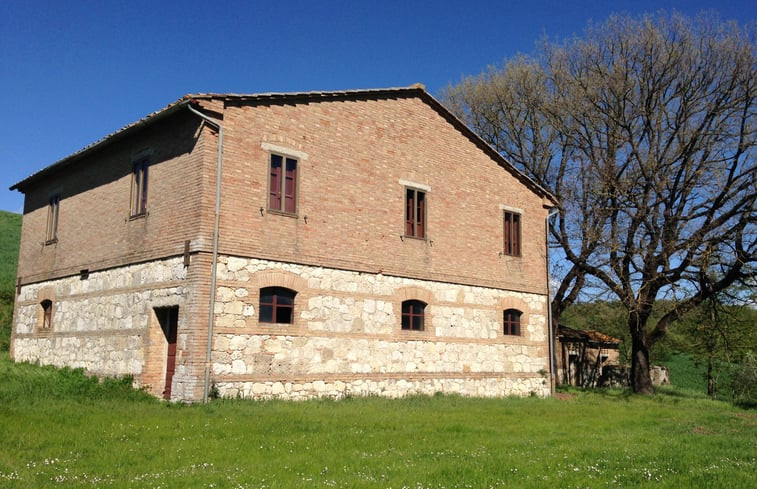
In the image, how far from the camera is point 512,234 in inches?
882

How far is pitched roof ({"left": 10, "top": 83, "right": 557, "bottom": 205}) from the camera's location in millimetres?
15438

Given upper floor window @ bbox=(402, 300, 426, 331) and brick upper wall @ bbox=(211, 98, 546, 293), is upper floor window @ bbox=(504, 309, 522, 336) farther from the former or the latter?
upper floor window @ bbox=(402, 300, 426, 331)

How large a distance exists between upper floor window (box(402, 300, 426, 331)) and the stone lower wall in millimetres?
6485

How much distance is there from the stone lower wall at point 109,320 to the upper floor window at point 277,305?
1847mm

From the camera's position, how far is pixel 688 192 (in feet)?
74.6

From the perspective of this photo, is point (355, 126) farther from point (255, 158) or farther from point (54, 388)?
point (54, 388)

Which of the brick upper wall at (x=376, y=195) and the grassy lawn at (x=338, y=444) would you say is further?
the brick upper wall at (x=376, y=195)

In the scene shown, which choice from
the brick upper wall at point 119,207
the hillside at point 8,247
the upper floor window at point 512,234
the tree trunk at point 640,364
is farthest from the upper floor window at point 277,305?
the hillside at point 8,247

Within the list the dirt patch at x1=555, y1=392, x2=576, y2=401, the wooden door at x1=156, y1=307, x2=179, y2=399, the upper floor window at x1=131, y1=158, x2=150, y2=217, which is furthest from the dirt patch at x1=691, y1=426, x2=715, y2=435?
the upper floor window at x1=131, y1=158, x2=150, y2=217

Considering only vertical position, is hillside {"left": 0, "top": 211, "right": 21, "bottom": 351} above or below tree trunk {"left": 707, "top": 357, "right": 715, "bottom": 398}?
above

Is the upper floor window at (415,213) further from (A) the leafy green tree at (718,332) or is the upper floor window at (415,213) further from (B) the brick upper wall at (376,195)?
(A) the leafy green tree at (718,332)

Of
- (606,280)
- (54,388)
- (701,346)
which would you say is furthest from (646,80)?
(54,388)

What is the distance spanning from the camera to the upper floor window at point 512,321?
21.6 m

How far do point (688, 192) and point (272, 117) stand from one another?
1470 centimetres
